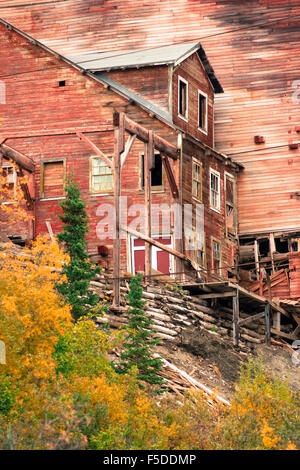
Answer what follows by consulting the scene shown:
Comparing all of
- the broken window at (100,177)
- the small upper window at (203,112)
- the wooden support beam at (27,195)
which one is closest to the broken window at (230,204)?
the small upper window at (203,112)

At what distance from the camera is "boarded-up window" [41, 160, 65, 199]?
39.5 metres

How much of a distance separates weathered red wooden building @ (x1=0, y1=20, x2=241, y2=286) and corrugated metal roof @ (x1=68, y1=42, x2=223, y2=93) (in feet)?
0.40

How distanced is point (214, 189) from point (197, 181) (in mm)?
2075

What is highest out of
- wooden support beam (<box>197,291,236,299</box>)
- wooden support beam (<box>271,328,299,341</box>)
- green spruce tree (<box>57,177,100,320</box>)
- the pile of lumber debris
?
green spruce tree (<box>57,177,100,320</box>)

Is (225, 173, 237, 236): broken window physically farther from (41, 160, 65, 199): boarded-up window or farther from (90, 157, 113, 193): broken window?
(41, 160, 65, 199): boarded-up window

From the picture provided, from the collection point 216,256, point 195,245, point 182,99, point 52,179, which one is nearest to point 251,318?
point 195,245

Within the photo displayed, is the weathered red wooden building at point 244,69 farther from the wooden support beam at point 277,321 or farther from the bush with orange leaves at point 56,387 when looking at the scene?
the bush with orange leaves at point 56,387

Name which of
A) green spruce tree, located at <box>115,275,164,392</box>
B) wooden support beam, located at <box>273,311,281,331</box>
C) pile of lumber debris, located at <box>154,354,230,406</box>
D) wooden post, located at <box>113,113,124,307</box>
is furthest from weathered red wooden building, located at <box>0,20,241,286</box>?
green spruce tree, located at <box>115,275,164,392</box>

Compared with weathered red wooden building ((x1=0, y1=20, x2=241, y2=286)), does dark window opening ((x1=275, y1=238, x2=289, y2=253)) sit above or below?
below

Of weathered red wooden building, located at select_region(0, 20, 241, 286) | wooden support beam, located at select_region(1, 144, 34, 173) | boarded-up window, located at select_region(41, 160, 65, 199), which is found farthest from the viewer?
boarded-up window, located at select_region(41, 160, 65, 199)

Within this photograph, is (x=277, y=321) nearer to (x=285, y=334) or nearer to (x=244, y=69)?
(x=285, y=334)
